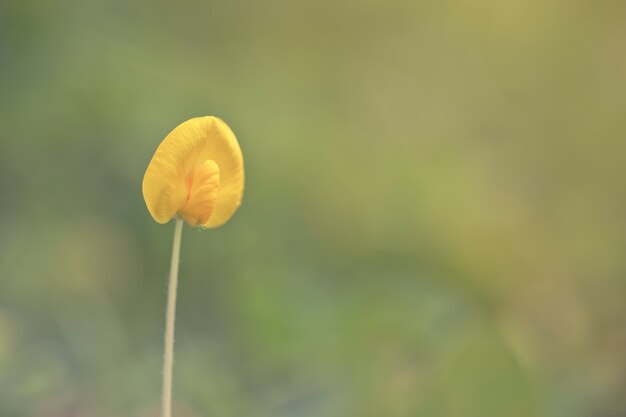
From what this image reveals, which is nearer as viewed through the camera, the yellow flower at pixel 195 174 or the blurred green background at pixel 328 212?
the yellow flower at pixel 195 174

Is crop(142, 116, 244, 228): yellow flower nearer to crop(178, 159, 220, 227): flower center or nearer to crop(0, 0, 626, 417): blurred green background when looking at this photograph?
crop(178, 159, 220, 227): flower center

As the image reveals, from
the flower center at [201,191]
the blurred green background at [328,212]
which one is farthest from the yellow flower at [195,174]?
the blurred green background at [328,212]

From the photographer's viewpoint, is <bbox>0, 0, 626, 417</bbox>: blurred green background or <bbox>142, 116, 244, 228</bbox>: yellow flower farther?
<bbox>0, 0, 626, 417</bbox>: blurred green background

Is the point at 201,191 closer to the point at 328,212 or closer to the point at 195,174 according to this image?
the point at 195,174

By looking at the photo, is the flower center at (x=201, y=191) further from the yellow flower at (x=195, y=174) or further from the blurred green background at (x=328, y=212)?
the blurred green background at (x=328, y=212)

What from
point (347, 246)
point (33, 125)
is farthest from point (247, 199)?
point (33, 125)

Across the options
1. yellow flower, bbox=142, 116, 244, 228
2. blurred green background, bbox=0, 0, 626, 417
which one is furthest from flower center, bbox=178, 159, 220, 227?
blurred green background, bbox=0, 0, 626, 417

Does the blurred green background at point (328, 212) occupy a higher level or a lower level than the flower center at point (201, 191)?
higher
